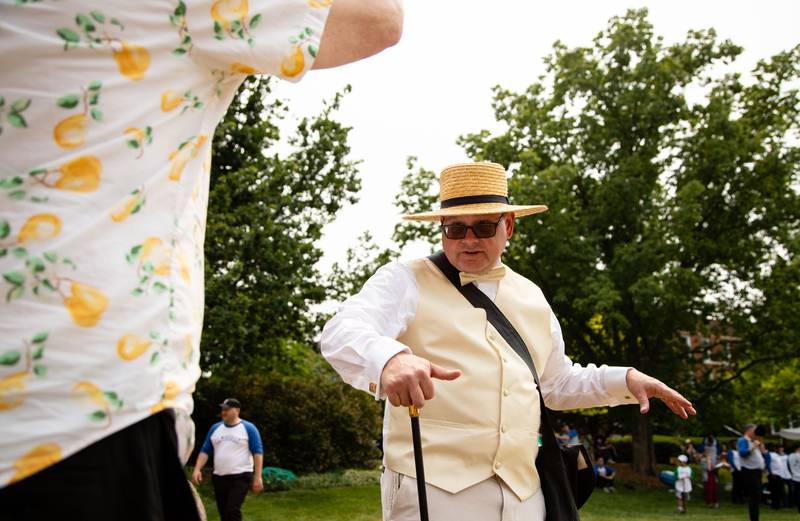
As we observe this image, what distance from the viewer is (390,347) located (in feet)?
9.01

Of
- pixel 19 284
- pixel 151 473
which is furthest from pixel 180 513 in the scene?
pixel 19 284

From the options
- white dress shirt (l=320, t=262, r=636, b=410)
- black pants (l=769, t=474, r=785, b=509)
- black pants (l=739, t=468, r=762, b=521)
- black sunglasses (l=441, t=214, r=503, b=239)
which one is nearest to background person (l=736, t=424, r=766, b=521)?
black pants (l=739, t=468, r=762, b=521)

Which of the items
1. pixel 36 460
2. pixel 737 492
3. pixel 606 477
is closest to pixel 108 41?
pixel 36 460

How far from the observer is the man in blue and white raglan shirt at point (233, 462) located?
11.0 m

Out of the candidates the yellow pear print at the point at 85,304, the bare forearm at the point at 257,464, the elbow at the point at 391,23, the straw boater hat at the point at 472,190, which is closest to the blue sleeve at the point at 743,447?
the bare forearm at the point at 257,464

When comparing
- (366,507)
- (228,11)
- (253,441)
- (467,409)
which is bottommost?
(366,507)

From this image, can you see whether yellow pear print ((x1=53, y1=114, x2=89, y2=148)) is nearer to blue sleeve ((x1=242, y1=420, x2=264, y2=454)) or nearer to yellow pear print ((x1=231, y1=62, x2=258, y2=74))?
yellow pear print ((x1=231, y1=62, x2=258, y2=74))

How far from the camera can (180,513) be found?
140cm

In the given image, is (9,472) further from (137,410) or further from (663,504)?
(663,504)

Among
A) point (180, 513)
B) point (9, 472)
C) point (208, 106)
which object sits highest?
point (208, 106)

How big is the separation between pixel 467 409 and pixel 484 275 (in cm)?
75

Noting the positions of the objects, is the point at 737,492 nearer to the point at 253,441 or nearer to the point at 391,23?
the point at 253,441

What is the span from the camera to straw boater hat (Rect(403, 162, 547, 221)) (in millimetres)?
4031

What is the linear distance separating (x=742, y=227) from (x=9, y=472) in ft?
86.3
